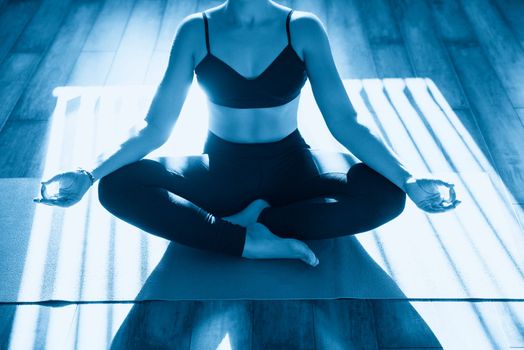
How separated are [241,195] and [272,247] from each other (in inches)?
7.2

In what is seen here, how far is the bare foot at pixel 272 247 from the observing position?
1.29 m

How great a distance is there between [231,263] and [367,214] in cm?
41

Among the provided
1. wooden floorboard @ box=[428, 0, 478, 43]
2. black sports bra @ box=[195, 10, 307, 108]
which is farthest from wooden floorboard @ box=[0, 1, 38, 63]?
wooden floorboard @ box=[428, 0, 478, 43]

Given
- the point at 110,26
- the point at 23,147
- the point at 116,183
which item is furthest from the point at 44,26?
the point at 116,183

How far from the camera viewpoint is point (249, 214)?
138 cm

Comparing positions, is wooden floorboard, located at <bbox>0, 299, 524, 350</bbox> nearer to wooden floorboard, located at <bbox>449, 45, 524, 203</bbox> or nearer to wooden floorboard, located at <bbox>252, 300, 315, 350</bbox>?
wooden floorboard, located at <bbox>252, 300, 315, 350</bbox>

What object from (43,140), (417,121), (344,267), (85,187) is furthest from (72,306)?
(417,121)

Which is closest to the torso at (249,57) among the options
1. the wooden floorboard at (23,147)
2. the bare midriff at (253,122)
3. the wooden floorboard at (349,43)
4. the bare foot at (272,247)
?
the bare midriff at (253,122)

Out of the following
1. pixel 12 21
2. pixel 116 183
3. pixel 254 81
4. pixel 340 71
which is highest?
pixel 254 81

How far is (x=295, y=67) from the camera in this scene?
1301 millimetres

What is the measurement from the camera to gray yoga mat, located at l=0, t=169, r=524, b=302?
4.21 ft

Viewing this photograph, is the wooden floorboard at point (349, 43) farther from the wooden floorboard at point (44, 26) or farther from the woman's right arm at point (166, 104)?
the wooden floorboard at point (44, 26)

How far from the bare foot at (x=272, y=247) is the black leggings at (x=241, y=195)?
0.08 feet

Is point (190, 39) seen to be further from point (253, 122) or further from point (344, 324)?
point (344, 324)
